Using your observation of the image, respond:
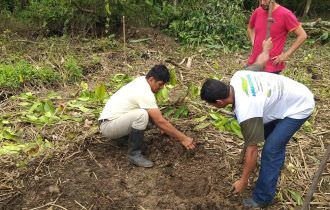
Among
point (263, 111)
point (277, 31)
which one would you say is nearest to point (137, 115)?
point (263, 111)

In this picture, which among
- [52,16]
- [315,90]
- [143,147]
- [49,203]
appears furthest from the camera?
[52,16]

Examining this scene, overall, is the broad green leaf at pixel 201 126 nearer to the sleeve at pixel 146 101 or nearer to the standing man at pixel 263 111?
the sleeve at pixel 146 101

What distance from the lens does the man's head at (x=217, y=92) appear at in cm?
343

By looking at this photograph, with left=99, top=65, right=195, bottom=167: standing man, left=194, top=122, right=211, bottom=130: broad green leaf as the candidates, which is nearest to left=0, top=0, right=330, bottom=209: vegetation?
left=194, top=122, right=211, bottom=130: broad green leaf

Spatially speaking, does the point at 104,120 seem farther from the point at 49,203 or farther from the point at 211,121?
the point at 211,121

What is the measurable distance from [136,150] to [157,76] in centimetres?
74

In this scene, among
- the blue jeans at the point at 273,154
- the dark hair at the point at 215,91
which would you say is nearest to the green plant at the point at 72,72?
the blue jeans at the point at 273,154

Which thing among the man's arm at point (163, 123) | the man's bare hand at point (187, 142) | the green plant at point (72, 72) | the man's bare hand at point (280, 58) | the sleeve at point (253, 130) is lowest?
the green plant at point (72, 72)

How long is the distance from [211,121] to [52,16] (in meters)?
4.60

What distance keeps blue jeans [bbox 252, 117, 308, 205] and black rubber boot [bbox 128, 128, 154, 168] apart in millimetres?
1084

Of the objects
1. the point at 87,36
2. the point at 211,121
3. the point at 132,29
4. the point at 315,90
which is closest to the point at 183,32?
the point at 132,29

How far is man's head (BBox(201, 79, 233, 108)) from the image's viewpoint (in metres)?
3.43

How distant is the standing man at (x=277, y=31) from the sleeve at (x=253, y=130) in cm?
143

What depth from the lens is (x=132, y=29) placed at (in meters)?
8.99
